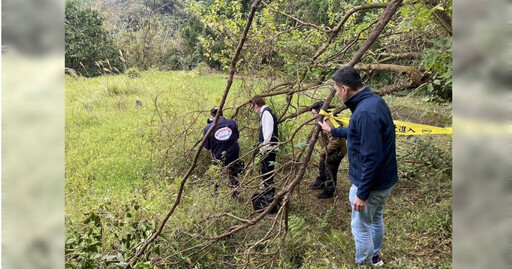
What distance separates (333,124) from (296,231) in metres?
1.22

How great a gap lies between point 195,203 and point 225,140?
4.19 feet

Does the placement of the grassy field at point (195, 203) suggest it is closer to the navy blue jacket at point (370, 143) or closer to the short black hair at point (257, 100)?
the short black hair at point (257, 100)

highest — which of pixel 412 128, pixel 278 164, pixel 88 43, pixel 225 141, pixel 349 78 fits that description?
pixel 349 78

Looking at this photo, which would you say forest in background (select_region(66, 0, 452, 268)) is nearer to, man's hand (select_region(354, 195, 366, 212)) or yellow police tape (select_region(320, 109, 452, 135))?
yellow police tape (select_region(320, 109, 452, 135))

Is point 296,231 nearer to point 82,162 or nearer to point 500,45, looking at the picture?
point 500,45

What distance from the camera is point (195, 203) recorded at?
401 cm

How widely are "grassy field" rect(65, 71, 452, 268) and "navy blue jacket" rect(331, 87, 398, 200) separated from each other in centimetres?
83

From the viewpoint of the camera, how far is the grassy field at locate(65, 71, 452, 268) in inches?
127

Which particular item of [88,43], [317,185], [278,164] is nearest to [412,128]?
[278,164]

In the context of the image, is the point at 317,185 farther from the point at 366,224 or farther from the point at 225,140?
the point at 366,224

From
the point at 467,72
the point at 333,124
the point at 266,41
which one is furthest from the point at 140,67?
the point at 467,72

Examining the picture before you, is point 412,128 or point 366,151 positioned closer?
point 366,151

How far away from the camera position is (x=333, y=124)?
11.3 feet

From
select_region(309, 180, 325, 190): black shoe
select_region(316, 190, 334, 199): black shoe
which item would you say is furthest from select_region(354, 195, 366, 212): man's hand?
select_region(309, 180, 325, 190): black shoe
